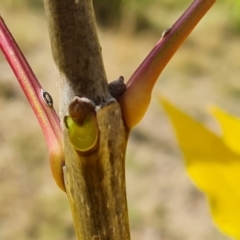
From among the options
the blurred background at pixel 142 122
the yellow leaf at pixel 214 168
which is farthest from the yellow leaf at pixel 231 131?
the blurred background at pixel 142 122

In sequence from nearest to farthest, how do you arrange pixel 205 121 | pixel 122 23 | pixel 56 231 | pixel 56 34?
pixel 56 34 → pixel 56 231 → pixel 205 121 → pixel 122 23

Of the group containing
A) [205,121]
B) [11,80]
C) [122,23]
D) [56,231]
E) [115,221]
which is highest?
[122,23]

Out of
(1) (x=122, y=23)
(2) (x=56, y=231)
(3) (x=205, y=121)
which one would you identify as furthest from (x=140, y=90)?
(1) (x=122, y=23)

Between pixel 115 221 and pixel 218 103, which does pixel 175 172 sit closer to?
pixel 218 103

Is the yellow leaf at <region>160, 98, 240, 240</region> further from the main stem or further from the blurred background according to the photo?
the blurred background

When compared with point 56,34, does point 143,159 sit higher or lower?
higher
